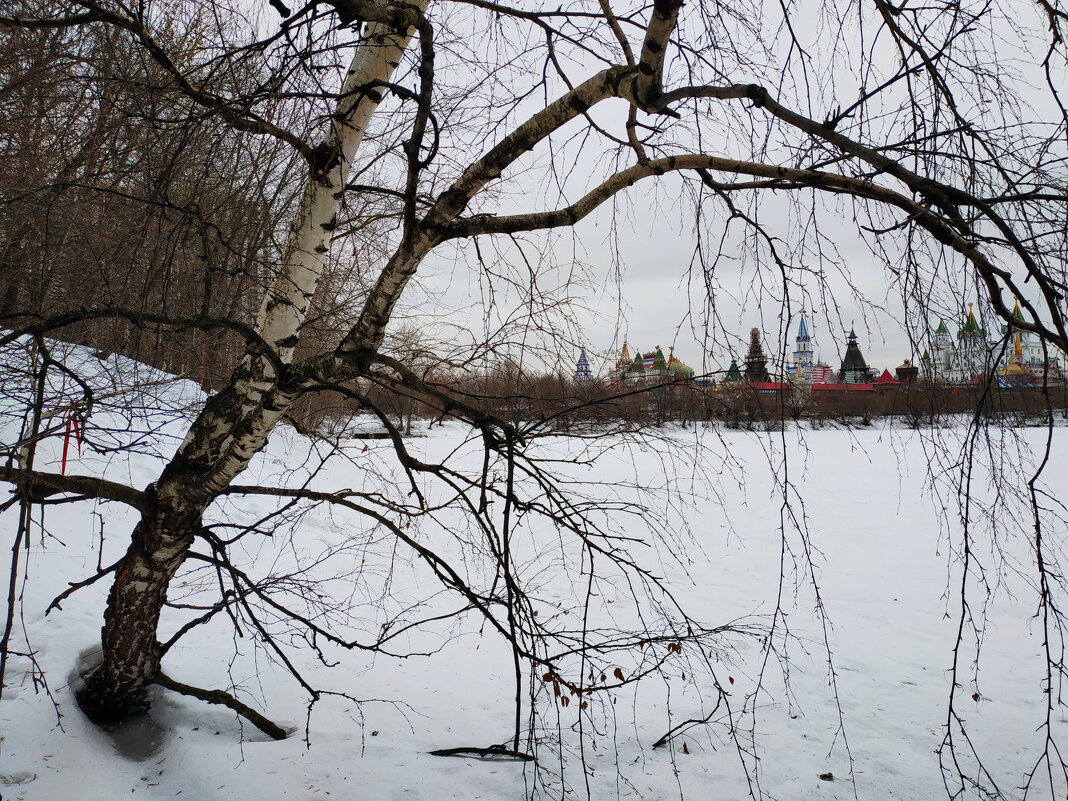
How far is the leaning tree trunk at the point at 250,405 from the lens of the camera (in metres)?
2.59

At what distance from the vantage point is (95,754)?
9.88ft

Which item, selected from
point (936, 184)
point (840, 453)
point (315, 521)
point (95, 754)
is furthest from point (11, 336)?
point (840, 453)

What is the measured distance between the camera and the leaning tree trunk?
2586mm

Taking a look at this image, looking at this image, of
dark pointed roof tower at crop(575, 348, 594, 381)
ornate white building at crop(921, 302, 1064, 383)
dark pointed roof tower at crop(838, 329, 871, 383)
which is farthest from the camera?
dark pointed roof tower at crop(575, 348, 594, 381)

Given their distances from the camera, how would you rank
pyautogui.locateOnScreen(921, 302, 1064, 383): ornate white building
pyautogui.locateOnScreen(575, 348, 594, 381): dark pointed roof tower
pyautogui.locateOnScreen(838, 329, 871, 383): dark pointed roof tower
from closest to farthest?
pyautogui.locateOnScreen(921, 302, 1064, 383): ornate white building, pyautogui.locateOnScreen(838, 329, 871, 383): dark pointed roof tower, pyautogui.locateOnScreen(575, 348, 594, 381): dark pointed roof tower

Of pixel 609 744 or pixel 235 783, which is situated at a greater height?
pixel 235 783

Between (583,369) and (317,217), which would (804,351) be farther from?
(317,217)

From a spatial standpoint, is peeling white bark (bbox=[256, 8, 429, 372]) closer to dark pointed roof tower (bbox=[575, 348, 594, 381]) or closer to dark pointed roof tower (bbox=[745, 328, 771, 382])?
dark pointed roof tower (bbox=[575, 348, 594, 381])

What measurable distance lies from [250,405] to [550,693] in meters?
2.99

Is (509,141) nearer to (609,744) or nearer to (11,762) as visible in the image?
(11,762)

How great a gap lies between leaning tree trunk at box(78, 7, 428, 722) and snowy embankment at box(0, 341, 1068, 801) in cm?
25

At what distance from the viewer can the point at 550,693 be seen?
180 inches

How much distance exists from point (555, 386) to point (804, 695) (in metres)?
3.56

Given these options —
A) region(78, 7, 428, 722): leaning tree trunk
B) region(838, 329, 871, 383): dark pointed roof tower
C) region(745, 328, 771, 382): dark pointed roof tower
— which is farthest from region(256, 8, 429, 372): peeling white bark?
region(838, 329, 871, 383): dark pointed roof tower
